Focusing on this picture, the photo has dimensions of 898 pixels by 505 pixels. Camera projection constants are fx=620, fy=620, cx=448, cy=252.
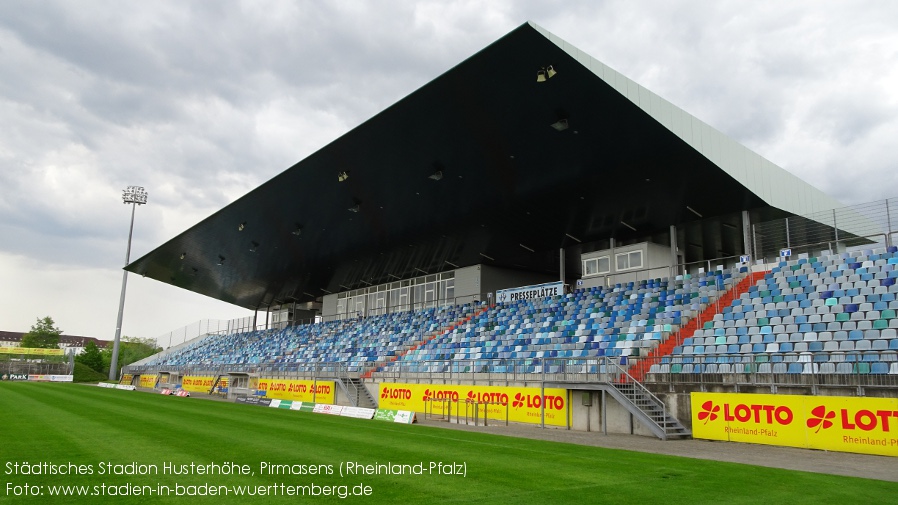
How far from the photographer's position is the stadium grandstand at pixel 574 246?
16359mm

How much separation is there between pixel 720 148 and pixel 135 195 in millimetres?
59673

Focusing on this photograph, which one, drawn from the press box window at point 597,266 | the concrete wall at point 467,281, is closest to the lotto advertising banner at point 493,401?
the press box window at point 597,266

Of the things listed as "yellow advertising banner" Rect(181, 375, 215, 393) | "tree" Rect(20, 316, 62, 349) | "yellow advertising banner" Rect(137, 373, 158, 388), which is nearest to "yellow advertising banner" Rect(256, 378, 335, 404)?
"yellow advertising banner" Rect(181, 375, 215, 393)

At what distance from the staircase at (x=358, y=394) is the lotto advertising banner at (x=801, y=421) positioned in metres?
15.9

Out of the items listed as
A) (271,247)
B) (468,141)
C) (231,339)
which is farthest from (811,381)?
(231,339)

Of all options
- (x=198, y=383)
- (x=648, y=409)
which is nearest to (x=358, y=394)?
(x=648, y=409)

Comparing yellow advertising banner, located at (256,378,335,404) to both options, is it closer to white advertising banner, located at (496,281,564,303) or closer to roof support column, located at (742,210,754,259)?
white advertising banner, located at (496,281,564,303)

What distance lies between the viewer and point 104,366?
234 feet

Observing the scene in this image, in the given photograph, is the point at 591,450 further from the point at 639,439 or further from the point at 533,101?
the point at 533,101

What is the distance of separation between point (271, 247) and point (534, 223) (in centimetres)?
1789

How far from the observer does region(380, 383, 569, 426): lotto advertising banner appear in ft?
63.0

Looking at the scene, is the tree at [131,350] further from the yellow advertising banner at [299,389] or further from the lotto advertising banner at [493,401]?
the lotto advertising banner at [493,401]

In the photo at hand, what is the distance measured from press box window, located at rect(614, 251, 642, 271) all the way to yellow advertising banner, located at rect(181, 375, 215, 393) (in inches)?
1112

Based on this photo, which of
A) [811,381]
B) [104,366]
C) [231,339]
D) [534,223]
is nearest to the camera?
[811,381]
